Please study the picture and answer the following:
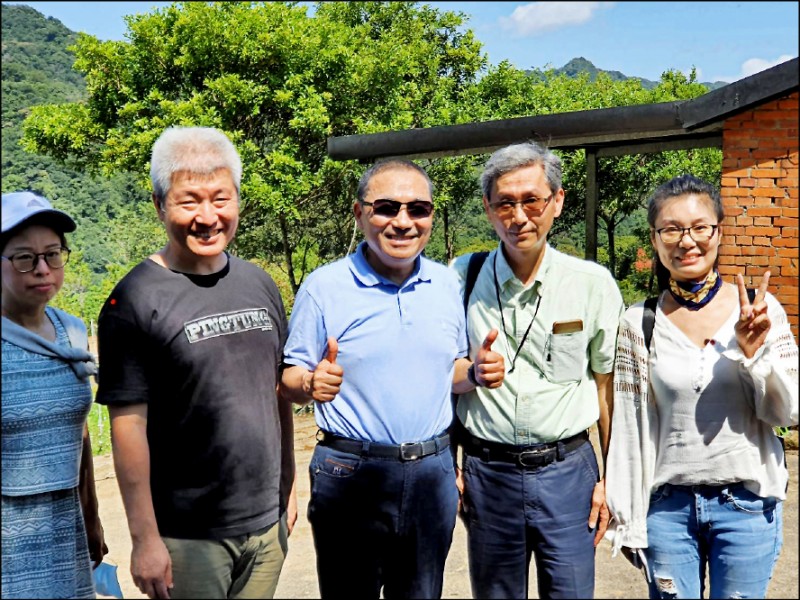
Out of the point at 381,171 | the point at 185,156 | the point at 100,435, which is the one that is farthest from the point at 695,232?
the point at 100,435

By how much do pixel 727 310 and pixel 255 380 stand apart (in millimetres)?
1496

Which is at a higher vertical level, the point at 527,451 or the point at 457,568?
the point at 527,451

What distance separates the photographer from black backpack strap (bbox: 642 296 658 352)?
8.68 ft

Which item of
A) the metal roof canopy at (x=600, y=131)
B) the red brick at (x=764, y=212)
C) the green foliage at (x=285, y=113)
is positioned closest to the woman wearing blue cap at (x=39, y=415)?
the metal roof canopy at (x=600, y=131)

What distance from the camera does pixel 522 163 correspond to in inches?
110

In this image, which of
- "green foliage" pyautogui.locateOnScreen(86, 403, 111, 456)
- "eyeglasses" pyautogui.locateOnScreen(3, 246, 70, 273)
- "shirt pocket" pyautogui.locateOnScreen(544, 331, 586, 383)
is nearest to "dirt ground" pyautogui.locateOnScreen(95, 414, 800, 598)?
"shirt pocket" pyautogui.locateOnScreen(544, 331, 586, 383)

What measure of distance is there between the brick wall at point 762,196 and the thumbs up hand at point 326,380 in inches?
209

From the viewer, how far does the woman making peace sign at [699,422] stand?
2537mm

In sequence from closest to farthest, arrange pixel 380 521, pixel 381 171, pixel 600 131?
pixel 380 521
pixel 381 171
pixel 600 131

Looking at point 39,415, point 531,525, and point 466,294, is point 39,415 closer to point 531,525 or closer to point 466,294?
point 466,294

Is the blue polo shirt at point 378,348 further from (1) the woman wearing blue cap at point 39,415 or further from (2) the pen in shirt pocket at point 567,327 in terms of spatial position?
(1) the woman wearing blue cap at point 39,415

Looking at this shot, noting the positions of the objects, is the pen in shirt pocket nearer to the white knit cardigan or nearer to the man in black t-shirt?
the white knit cardigan

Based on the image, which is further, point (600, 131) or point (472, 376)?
point (600, 131)

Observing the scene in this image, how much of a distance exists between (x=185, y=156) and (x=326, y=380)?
784mm
